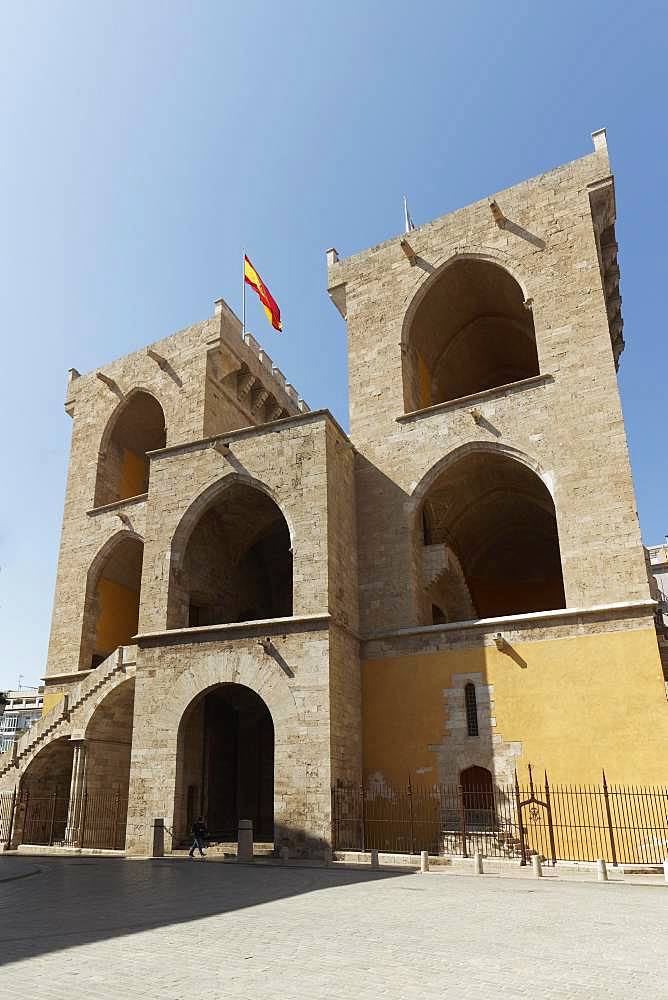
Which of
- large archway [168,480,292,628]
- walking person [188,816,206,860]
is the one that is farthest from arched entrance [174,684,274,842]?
walking person [188,816,206,860]

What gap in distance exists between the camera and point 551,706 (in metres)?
14.5

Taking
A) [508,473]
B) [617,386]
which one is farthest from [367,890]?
[508,473]

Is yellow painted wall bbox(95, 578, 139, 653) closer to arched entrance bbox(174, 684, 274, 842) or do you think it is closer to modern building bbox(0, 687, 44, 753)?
arched entrance bbox(174, 684, 274, 842)

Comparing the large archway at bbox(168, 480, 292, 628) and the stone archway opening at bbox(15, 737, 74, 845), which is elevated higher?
the large archway at bbox(168, 480, 292, 628)

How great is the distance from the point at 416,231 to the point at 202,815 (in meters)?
16.2

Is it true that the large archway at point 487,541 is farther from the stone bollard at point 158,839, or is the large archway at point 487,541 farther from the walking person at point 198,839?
the stone bollard at point 158,839

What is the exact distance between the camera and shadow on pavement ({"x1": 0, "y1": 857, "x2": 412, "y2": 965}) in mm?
6848

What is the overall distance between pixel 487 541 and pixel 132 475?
42.3ft

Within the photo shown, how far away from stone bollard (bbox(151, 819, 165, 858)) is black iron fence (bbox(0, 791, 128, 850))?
355 cm

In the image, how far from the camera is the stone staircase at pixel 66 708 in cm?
1819

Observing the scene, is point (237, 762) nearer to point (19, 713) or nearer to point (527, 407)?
point (527, 407)

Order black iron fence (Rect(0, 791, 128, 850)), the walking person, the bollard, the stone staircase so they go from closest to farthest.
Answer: the bollard
the walking person
black iron fence (Rect(0, 791, 128, 850))
the stone staircase

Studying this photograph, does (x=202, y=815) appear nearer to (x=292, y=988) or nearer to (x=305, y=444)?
(x=305, y=444)

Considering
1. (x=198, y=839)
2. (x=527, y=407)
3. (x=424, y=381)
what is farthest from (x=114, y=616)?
(x=527, y=407)
